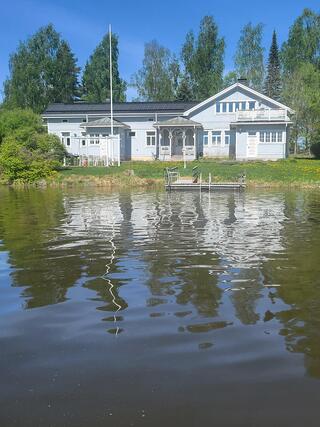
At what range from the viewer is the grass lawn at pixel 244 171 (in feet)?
110

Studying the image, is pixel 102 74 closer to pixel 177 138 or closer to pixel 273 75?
pixel 273 75

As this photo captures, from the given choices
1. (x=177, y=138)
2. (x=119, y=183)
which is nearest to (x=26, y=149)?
(x=119, y=183)

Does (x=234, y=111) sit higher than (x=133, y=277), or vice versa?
(x=234, y=111)

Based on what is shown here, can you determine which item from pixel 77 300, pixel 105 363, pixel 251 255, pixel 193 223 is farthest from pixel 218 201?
pixel 105 363

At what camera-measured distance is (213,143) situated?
48625mm

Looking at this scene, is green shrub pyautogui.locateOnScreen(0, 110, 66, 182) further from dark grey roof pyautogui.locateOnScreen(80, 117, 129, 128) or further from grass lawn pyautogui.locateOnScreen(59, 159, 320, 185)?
dark grey roof pyautogui.locateOnScreen(80, 117, 129, 128)

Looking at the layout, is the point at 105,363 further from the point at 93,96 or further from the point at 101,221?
the point at 93,96

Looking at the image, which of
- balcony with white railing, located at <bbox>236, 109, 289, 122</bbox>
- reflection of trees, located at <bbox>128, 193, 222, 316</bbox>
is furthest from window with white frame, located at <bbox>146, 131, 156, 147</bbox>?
reflection of trees, located at <bbox>128, 193, 222, 316</bbox>

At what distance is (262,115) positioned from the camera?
44.7 m

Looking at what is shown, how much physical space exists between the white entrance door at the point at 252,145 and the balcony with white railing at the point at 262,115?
57.9 inches

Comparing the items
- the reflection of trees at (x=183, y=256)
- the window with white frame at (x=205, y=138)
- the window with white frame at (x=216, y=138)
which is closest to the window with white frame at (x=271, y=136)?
the window with white frame at (x=216, y=138)

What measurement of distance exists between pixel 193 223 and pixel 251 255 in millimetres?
5418

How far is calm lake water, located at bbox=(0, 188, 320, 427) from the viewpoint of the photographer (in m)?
4.83

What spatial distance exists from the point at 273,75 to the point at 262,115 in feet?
102
